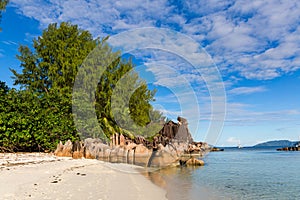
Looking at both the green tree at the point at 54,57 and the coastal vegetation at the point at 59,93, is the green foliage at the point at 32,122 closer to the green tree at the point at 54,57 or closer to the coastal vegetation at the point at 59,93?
the coastal vegetation at the point at 59,93

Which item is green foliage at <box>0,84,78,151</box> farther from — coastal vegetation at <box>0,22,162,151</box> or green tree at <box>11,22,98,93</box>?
green tree at <box>11,22,98,93</box>

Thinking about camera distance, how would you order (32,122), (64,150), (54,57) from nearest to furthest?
(64,150) → (32,122) → (54,57)

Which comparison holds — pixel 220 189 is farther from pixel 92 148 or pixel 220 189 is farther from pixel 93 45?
pixel 93 45

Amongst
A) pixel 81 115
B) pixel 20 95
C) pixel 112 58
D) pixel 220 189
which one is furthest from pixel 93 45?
pixel 220 189

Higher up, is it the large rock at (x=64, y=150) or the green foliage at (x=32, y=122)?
the green foliage at (x=32, y=122)

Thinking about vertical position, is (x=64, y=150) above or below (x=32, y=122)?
below

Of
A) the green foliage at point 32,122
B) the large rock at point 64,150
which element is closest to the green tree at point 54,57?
the green foliage at point 32,122

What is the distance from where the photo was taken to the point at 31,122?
752 inches

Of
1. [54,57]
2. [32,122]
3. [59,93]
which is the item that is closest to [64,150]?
[32,122]

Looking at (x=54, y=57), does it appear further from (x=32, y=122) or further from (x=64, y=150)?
(x=64, y=150)

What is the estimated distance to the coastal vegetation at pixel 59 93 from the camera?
19.2 metres

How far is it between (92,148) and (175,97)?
887 cm

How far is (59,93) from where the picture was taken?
2281 cm

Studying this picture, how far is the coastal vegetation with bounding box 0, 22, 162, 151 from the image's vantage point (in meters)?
19.2
